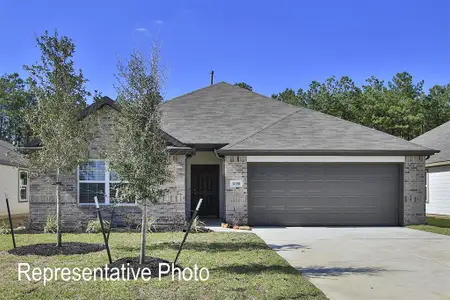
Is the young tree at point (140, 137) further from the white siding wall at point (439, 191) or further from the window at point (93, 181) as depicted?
the white siding wall at point (439, 191)

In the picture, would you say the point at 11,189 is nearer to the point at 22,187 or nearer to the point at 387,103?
the point at 22,187

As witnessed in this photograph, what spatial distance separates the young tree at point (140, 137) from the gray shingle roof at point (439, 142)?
50.6ft

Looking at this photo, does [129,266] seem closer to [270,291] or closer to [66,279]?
[66,279]

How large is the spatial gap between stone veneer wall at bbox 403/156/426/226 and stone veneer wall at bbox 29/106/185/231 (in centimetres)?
757

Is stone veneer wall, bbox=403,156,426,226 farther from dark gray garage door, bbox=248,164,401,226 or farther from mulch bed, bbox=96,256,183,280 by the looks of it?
mulch bed, bbox=96,256,183,280

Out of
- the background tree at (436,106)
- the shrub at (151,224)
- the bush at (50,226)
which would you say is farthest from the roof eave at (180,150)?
the background tree at (436,106)

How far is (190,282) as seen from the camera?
24.2 ft

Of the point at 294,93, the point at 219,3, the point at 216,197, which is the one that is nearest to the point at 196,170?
the point at 216,197

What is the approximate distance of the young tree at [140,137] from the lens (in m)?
8.13

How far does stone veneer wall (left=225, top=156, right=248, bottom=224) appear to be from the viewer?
15.7 m

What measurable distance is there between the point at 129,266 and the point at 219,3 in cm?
1095

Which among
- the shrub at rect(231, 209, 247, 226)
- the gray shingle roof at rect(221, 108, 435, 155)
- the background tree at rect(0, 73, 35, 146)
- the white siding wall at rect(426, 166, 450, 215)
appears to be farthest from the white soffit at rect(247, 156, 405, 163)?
the background tree at rect(0, 73, 35, 146)

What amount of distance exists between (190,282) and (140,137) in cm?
258

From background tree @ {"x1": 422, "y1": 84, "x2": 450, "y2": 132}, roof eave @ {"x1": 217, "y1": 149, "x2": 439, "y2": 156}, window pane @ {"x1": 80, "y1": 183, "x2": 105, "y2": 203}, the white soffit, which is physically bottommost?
window pane @ {"x1": 80, "y1": 183, "x2": 105, "y2": 203}
